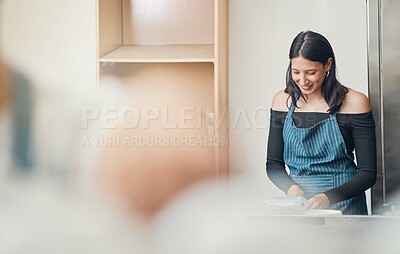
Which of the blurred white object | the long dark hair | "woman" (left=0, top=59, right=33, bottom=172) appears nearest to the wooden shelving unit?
"woman" (left=0, top=59, right=33, bottom=172)

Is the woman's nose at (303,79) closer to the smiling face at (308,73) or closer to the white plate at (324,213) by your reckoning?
the smiling face at (308,73)

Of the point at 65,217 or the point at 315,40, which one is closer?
the point at 315,40

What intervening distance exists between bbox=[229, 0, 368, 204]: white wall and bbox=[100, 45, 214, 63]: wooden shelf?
0.14 m

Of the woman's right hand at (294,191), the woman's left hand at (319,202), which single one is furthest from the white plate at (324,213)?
the woman's right hand at (294,191)

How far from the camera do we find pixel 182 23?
2785 millimetres

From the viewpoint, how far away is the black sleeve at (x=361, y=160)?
1.92m

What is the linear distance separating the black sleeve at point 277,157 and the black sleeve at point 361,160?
6.0 inches

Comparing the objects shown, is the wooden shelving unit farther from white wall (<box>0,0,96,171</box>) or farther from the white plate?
the white plate

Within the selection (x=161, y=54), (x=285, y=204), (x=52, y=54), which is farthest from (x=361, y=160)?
(x=52, y=54)

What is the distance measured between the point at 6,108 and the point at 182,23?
2.56ft

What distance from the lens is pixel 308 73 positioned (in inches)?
81.2

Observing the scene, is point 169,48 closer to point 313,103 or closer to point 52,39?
point 52,39

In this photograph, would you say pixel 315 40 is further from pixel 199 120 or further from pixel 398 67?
pixel 199 120

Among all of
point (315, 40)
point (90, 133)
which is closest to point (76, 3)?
point (90, 133)
